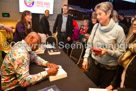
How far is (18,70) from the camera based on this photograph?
999 millimetres

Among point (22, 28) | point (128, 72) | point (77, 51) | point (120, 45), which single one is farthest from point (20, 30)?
point (128, 72)

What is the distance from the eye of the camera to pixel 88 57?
1734 mm

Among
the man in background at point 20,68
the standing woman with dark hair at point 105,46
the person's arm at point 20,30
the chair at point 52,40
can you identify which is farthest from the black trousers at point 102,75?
the chair at point 52,40

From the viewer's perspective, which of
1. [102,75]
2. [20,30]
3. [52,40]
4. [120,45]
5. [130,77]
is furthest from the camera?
[52,40]

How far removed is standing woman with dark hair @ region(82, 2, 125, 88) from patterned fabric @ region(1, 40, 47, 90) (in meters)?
0.72

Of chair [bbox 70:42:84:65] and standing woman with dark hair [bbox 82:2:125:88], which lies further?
chair [bbox 70:42:84:65]

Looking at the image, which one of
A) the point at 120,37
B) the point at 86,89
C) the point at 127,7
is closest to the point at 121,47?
the point at 120,37

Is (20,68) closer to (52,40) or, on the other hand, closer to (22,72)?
(22,72)

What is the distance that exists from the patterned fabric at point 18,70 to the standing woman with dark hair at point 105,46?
2.38 ft

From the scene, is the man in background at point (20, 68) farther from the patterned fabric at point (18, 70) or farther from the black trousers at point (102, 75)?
the black trousers at point (102, 75)

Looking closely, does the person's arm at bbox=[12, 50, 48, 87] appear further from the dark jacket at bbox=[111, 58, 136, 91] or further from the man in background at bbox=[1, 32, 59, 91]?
the dark jacket at bbox=[111, 58, 136, 91]

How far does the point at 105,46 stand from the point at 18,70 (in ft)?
3.40

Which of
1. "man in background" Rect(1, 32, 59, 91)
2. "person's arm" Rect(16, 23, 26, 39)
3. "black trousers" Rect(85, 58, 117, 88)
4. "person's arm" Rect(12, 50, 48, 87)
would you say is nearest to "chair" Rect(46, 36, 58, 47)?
"person's arm" Rect(16, 23, 26, 39)

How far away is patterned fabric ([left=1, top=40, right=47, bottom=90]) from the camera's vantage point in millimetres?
999
